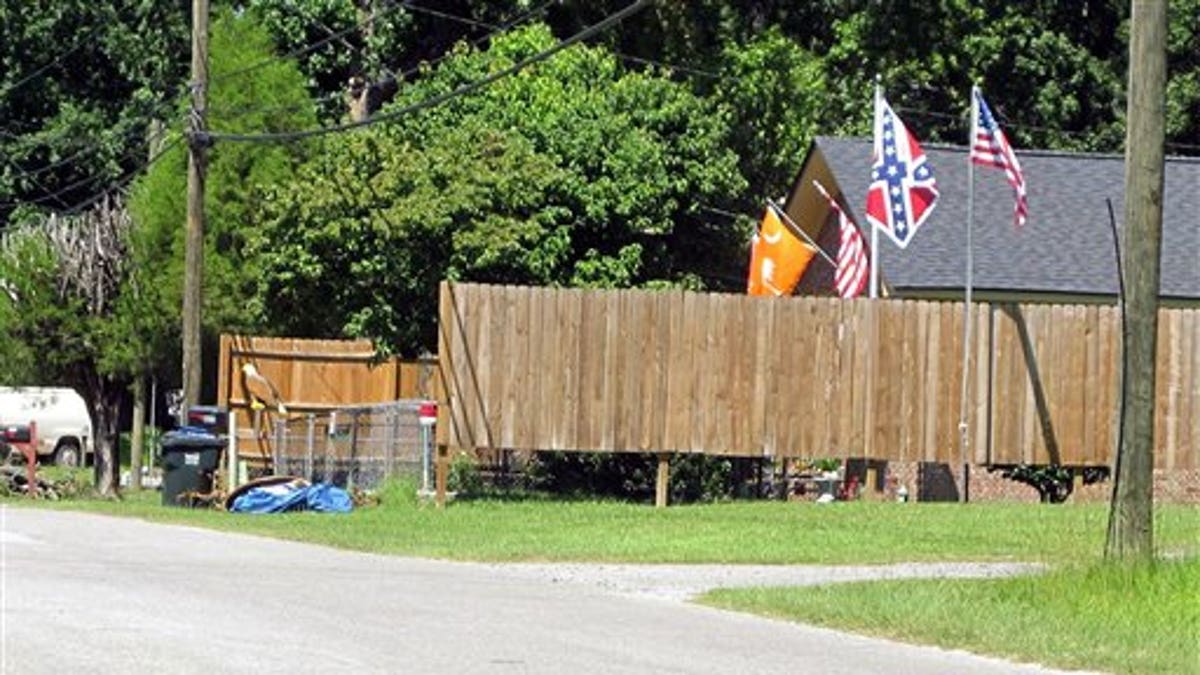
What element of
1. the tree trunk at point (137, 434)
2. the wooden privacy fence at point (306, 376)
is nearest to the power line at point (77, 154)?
the tree trunk at point (137, 434)

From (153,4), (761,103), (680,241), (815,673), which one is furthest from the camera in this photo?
(153,4)

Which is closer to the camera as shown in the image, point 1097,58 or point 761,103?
point 761,103

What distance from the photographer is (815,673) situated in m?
13.1

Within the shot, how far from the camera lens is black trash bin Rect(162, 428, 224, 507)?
1204 inches

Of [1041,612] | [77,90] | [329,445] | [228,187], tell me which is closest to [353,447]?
[329,445]

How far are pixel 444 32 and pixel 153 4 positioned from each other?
6788mm

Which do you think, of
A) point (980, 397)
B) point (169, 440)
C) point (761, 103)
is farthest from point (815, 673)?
point (761, 103)

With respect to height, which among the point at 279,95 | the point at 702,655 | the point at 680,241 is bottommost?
the point at 702,655

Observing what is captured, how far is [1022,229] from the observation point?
119 ft

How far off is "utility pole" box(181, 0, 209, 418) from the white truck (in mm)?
22784

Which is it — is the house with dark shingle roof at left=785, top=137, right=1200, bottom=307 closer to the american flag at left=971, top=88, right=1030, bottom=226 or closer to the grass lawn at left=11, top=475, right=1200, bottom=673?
the american flag at left=971, top=88, right=1030, bottom=226

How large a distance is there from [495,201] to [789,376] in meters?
8.11

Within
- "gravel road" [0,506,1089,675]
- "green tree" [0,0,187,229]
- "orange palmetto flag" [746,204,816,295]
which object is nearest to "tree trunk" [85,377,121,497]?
"orange palmetto flag" [746,204,816,295]

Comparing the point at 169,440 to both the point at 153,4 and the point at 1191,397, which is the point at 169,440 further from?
the point at 153,4
